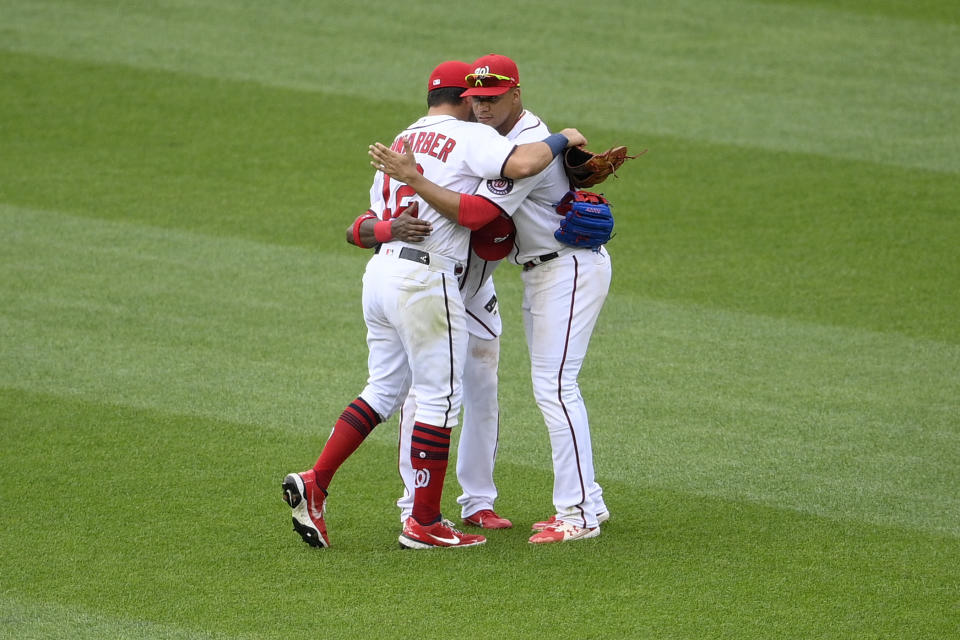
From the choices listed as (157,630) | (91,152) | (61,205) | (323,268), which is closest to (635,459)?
(157,630)

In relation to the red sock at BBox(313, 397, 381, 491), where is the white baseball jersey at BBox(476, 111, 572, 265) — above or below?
above

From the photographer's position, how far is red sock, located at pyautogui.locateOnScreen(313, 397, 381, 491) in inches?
192

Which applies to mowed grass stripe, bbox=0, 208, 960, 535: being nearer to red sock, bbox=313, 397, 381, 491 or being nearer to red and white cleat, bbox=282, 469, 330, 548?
red sock, bbox=313, 397, 381, 491

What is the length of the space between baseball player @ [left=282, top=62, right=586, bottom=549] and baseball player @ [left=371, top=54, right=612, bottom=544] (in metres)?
0.19

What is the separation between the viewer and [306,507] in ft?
15.6

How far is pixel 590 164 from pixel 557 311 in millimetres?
608

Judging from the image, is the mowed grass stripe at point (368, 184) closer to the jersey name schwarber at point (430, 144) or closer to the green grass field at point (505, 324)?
the green grass field at point (505, 324)

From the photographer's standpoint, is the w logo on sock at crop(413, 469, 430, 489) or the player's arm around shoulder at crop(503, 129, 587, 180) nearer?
the player's arm around shoulder at crop(503, 129, 587, 180)

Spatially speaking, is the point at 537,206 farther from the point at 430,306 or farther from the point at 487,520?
the point at 487,520

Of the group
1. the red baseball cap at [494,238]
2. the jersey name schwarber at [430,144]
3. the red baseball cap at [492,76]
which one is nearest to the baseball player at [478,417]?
the red baseball cap at [494,238]

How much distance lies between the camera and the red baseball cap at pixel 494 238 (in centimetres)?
482

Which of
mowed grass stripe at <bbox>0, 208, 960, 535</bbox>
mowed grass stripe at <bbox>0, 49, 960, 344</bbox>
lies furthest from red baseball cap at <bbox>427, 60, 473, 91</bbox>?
mowed grass stripe at <bbox>0, 49, 960, 344</bbox>

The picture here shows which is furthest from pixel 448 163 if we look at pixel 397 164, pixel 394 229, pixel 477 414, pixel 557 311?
pixel 477 414

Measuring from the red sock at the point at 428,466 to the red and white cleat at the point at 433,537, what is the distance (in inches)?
1.1
